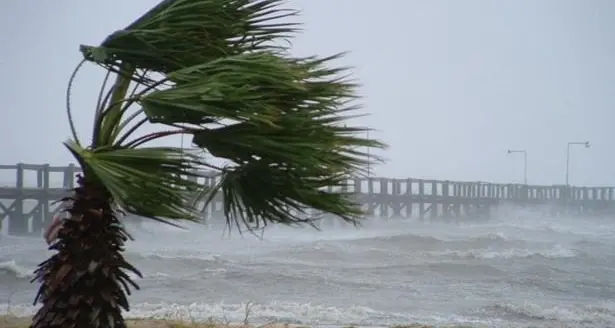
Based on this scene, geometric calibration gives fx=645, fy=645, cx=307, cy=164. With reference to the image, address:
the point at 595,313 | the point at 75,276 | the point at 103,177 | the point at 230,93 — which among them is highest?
the point at 230,93

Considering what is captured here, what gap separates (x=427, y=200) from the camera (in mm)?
13055

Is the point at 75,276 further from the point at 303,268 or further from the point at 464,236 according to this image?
the point at 464,236

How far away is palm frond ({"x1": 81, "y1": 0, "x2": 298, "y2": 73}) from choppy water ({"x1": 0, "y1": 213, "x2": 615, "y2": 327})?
132 inches

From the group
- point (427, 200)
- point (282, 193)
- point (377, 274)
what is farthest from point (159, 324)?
point (427, 200)

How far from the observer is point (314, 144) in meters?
2.95

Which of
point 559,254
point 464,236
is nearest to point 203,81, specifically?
point 559,254

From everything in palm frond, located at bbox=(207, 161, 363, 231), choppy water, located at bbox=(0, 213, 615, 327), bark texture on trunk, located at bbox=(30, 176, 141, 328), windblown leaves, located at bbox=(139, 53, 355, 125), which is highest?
windblown leaves, located at bbox=(139, 53, 355, 125)

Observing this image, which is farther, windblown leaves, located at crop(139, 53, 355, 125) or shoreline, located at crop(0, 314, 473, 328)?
shoreline, located at crop(0, 314, 473, 328)

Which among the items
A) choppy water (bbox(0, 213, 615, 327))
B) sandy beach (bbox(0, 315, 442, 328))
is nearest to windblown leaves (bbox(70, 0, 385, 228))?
sandy beach (bbox(0, 315, 442, 328))

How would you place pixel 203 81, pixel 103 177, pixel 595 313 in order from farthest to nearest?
pixel 595 313 → pixel 203 81 → pixel 103 177

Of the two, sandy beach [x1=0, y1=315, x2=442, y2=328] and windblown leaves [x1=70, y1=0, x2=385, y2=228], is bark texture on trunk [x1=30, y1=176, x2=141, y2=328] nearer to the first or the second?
windblown leaves [x1=70, y1=0, x2=385, y2=228]

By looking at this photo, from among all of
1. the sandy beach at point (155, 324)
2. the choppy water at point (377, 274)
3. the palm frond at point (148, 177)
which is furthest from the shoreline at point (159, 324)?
the palm frond at point (148, 177)

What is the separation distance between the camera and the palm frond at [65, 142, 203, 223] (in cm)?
262

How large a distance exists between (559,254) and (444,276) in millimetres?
2340
